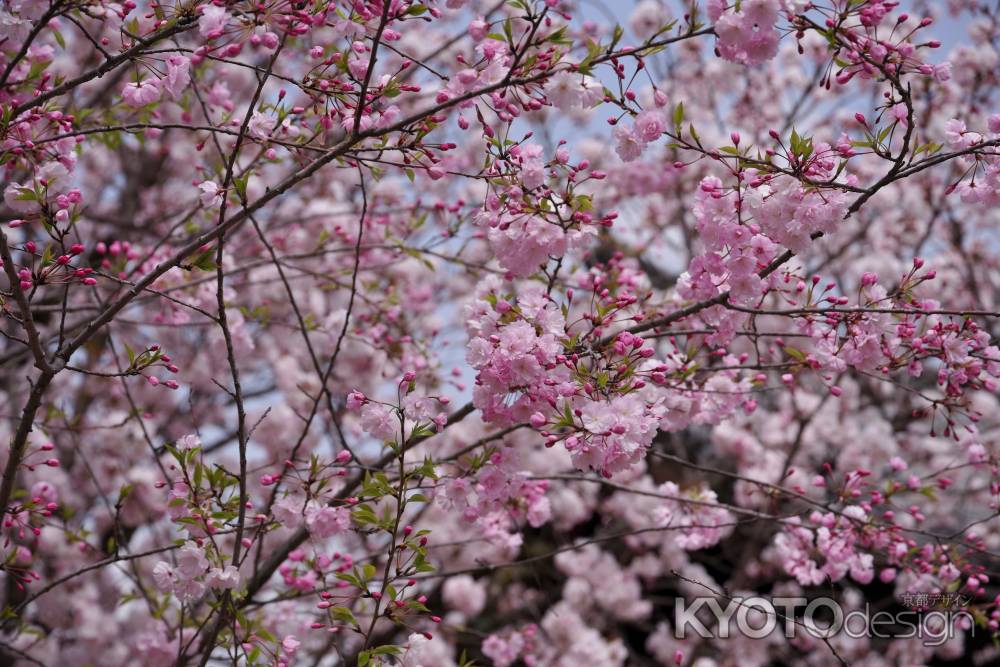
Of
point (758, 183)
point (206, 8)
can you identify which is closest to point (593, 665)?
point (758, 183)

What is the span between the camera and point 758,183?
6.68ft

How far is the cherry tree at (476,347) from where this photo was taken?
2.07m

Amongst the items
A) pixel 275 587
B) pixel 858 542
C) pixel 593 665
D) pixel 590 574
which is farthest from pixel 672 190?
pixel 275 587

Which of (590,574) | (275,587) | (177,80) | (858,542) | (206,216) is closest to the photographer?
(177,80)

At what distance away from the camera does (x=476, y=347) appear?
2111 millimetres

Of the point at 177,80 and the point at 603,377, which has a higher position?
the point at 177,80

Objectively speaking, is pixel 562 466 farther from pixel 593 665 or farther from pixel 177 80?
pixel 177 80

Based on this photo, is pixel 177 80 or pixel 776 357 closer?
pixel 177 80

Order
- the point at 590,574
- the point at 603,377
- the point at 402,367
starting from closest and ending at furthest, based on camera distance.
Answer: the point at 603,377 < the point at 402,367 < the point at 590,574

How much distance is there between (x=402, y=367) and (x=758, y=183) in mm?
2016

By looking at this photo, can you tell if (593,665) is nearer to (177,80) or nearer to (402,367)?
(402,367)

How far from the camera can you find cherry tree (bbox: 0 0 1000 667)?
6.78ft

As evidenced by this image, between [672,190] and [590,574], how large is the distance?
10.4 ft

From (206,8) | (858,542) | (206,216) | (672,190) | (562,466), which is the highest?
(672,190)
